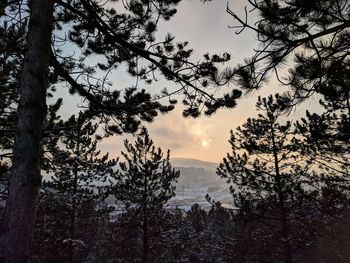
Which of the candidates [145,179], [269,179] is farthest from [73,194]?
[269,179]

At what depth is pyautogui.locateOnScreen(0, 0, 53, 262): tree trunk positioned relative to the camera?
3201mm

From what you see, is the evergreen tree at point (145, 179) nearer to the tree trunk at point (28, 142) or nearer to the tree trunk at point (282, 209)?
the tree trunk at point (282, 209)

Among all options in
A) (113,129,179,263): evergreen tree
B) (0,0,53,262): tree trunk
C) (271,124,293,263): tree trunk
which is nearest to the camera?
(0,0,53,262): tree trunk

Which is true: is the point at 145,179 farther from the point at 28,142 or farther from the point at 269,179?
the point at 28,142

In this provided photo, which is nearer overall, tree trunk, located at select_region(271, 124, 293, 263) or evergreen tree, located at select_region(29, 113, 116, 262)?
tree trunk, located at select_region(271, 124, 293, 263)

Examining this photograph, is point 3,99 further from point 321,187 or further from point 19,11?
point 321,187

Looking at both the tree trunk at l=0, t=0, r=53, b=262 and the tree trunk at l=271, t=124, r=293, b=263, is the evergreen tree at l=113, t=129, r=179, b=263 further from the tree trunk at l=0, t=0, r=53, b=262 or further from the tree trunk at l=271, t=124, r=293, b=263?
the tree trunk at l=0, t=0, r=53, b=262

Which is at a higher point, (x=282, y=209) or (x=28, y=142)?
(x=282, y=209)

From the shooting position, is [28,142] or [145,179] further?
[145,179]

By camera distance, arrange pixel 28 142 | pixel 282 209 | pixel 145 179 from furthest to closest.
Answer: pixel 145 179 < pixel 282 209 < pixel 28 142

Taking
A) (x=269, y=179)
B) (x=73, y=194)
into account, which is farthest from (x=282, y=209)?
(x=73, y=194)

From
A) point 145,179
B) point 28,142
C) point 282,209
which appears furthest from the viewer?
point 145,179

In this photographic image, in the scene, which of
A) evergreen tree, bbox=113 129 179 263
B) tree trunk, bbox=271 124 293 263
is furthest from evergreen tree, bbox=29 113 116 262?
tree trunk, bbox=271 124 293 263

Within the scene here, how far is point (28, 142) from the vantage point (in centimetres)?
349
